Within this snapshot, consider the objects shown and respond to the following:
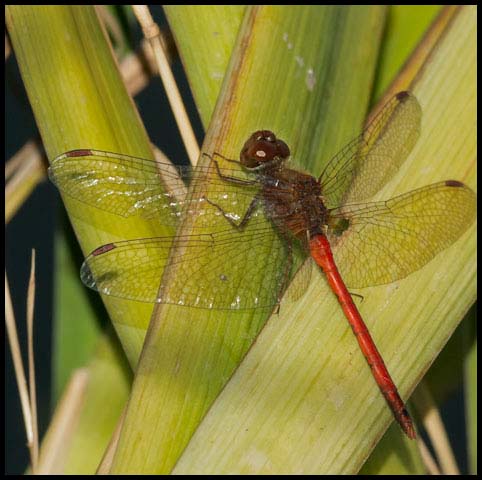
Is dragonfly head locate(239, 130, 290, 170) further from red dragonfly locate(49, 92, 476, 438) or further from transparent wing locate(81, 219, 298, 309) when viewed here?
transparent wing locate(81, 219, 298, 309)

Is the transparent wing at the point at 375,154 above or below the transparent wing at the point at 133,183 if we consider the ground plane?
above

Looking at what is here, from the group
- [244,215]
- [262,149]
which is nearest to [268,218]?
[244,215]

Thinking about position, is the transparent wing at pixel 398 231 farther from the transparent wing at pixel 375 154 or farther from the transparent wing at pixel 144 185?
the transparent wing at pixel 144 185

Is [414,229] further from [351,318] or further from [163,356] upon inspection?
[163,356]

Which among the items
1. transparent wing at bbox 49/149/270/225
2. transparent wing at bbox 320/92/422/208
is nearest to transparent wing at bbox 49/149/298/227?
transparent wing at bbox 49/149/270/225

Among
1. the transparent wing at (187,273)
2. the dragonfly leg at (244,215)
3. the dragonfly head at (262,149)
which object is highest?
the dragonfly head at (262,149)

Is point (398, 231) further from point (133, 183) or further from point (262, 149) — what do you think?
point (133, 183)

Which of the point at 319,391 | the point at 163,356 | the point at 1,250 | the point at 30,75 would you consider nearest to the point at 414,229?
the point at 319,391

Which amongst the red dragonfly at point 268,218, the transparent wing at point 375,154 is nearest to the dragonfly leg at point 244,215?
the red dragonfly at point 268,218
